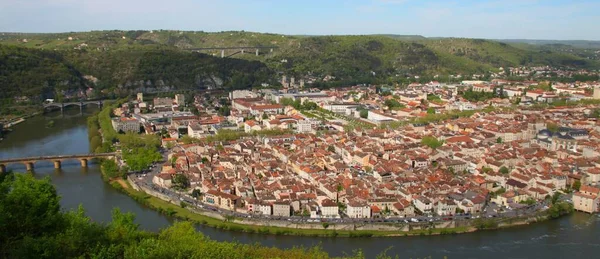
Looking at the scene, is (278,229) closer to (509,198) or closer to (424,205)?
(424,205)

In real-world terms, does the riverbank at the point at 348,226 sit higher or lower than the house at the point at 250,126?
lower

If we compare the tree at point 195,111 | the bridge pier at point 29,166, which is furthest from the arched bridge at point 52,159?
the tree at point 195,111

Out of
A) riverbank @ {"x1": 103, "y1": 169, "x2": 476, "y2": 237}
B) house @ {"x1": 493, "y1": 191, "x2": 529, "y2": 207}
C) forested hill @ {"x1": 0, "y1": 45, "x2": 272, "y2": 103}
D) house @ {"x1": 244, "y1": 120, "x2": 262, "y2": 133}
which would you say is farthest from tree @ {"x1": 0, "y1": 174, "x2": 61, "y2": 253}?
forested hill @ {"x1": 0, "y1": 45, "x2": 272, "y2": 103}

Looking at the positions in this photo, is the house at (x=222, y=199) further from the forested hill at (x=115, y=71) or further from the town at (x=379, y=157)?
the forested hill at (x=115, y=71)

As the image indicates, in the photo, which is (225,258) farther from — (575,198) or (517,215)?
(575,198)

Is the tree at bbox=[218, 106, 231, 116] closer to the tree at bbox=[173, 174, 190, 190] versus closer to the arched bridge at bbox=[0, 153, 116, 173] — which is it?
the arched bridge at bbox=[0, 153, 116, 173]

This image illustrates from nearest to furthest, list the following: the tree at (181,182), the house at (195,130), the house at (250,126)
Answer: the tree at (181,182) < the house at (195,130) < the house at (250,126)

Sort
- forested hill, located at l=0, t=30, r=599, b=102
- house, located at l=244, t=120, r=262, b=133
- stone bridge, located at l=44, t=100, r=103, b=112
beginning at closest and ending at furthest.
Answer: house, located at l=244, t=120, r=262, b=133 < stone bridge, located at l=44, t=100, r=103, b=112 < forested hill, located at l=0, t=30, r=599, b=102
